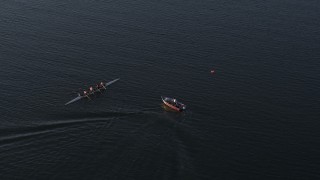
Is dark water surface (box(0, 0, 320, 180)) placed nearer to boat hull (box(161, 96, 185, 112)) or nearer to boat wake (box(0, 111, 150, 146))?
boat wake (box(0, 111, 150, 146))

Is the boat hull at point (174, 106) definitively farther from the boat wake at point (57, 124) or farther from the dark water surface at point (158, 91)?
the boat wake at point (57, 124)

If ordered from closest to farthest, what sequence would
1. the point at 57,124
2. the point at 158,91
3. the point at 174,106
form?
the point at 57,124
the point at 174,106
the point at 158,91

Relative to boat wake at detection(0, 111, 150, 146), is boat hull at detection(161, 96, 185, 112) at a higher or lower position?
higher

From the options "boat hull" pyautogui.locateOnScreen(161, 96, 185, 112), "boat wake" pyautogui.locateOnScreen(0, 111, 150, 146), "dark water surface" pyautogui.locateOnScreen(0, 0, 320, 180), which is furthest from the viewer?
"boat hull" pyautogui.locateOnScreen(161, 96, 185, 112)

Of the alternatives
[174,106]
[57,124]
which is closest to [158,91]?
[174,106]

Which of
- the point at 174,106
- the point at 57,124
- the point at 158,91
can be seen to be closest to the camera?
Answer: the point at 57,124

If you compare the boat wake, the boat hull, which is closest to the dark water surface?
the boat wake

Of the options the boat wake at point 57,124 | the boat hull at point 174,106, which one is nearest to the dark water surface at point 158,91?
the boat wake at point 57,124

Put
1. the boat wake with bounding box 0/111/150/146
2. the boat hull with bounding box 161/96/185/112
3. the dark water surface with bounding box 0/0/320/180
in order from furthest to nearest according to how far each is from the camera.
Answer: the boat hull with bounding box 161/96/185/112 → the boat wake with bounding box 0/111/150/146 → the dark water surface with bounding box 0/0/320/180

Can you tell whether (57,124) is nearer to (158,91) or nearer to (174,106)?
(174,106)

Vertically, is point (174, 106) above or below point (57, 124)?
above
